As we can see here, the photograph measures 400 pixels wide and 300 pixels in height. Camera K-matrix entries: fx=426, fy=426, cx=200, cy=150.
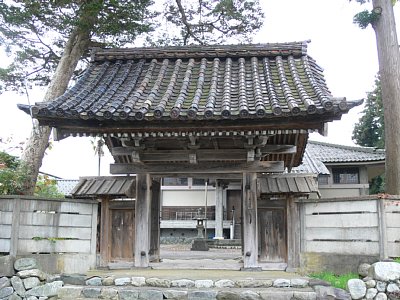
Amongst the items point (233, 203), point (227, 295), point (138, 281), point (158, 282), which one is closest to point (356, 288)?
point (227, 295)

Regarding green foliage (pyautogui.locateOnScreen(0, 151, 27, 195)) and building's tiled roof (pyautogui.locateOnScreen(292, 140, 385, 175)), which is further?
building's tiled roof (pyautogui.locateOnScreen(292, 140, 385, 175))

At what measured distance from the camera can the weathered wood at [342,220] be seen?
7.80 m

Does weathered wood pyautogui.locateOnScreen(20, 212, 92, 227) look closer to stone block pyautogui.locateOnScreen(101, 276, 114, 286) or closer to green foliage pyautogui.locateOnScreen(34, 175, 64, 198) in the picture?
stone block pyautogui.locateOnScreen(101, 276, 114, 286)

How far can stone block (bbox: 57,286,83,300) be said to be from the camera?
7.63 meters

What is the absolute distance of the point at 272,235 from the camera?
923 cm

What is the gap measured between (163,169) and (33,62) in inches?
274

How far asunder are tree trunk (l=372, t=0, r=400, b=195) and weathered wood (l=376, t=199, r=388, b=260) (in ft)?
12.0

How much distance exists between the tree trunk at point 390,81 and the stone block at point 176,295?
21.2 feet

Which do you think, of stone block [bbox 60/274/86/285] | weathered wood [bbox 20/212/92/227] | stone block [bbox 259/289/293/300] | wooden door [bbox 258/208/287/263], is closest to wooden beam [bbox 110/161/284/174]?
wooden door [bbox 258/208/287/263]

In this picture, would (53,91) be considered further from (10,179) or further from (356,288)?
(356,288)

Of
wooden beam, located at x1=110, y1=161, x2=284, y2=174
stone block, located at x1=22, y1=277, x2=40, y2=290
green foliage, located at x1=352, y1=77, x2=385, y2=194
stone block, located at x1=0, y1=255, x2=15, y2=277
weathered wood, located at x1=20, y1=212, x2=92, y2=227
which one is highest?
green foliage, located at x1=352, y1=77, x2=385, y2=194

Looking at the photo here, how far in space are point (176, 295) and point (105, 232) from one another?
284cm

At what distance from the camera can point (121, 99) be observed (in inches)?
337

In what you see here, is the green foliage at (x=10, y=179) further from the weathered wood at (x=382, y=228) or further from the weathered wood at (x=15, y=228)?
the weathered wood at (x=382, y=228)
